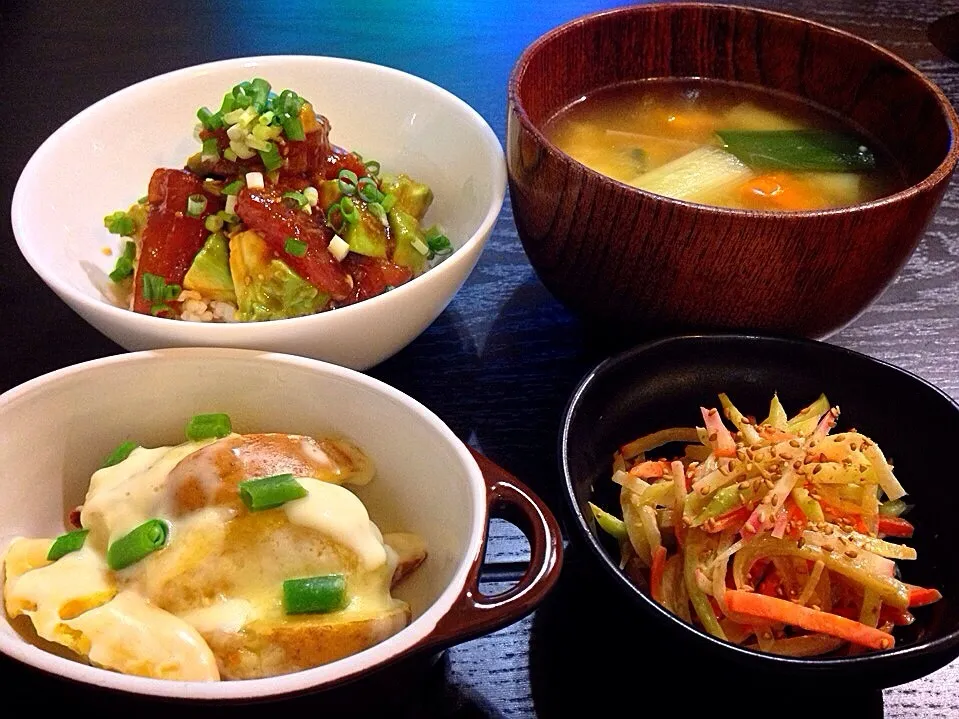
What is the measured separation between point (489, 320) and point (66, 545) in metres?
0.91

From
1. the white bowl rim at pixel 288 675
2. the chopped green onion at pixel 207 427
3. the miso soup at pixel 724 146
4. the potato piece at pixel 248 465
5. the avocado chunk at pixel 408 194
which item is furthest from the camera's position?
the avocado chunk at pixel 408 194

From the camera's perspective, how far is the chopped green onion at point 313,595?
39.1 inches

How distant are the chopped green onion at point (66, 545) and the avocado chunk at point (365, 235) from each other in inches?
26.5

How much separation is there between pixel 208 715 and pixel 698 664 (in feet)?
1.76

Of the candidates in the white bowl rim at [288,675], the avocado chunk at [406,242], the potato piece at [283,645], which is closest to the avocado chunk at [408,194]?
the avocado chunk at [406,242]

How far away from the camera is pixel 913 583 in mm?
1202

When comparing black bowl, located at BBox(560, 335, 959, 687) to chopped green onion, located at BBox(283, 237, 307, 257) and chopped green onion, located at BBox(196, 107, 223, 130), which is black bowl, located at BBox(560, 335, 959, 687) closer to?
chopped green onion, located at BBox(283, 237, 307, 257)

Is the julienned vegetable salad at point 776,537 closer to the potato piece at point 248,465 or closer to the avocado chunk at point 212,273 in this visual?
the potato piece at point 248,465

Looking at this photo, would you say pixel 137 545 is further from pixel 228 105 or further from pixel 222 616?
pixel 228 105

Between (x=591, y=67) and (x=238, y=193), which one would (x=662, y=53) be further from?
(x=238, y=193)

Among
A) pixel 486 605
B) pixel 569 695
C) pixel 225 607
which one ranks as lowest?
pixel 569 695

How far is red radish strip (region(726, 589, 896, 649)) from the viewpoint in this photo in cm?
105

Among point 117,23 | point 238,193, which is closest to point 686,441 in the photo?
point 238,193

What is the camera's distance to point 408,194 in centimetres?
171
